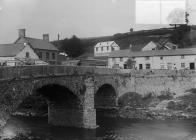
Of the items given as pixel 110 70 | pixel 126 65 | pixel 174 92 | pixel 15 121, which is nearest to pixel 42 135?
pixel 15 121

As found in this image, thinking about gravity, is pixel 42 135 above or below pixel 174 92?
below

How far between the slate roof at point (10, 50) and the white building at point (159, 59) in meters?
25.3

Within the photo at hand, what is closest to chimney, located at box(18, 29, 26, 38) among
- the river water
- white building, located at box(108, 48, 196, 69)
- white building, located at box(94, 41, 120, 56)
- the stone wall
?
white building, located at box(108, 48, 196, 69)

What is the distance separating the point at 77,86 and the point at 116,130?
8.31 m

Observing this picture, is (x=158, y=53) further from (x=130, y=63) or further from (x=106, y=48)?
(x=106, y=48)

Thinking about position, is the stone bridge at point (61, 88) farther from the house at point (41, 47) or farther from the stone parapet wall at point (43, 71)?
the house at point (41, 47)

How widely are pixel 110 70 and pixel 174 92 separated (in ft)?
44.5

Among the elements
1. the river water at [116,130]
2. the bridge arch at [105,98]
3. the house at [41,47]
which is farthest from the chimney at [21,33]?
the river water at [116,130]

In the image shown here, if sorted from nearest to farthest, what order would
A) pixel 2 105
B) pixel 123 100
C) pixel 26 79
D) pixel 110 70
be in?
pixel 2 105, pixel 26 79, pixel 110 70, pixel 123 100

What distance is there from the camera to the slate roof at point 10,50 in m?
68.2

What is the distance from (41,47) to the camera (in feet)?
263

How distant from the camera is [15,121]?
5594cm

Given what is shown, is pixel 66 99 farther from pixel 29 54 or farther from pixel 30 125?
pixel 29 54

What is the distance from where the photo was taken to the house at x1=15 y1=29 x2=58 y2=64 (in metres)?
77.9
